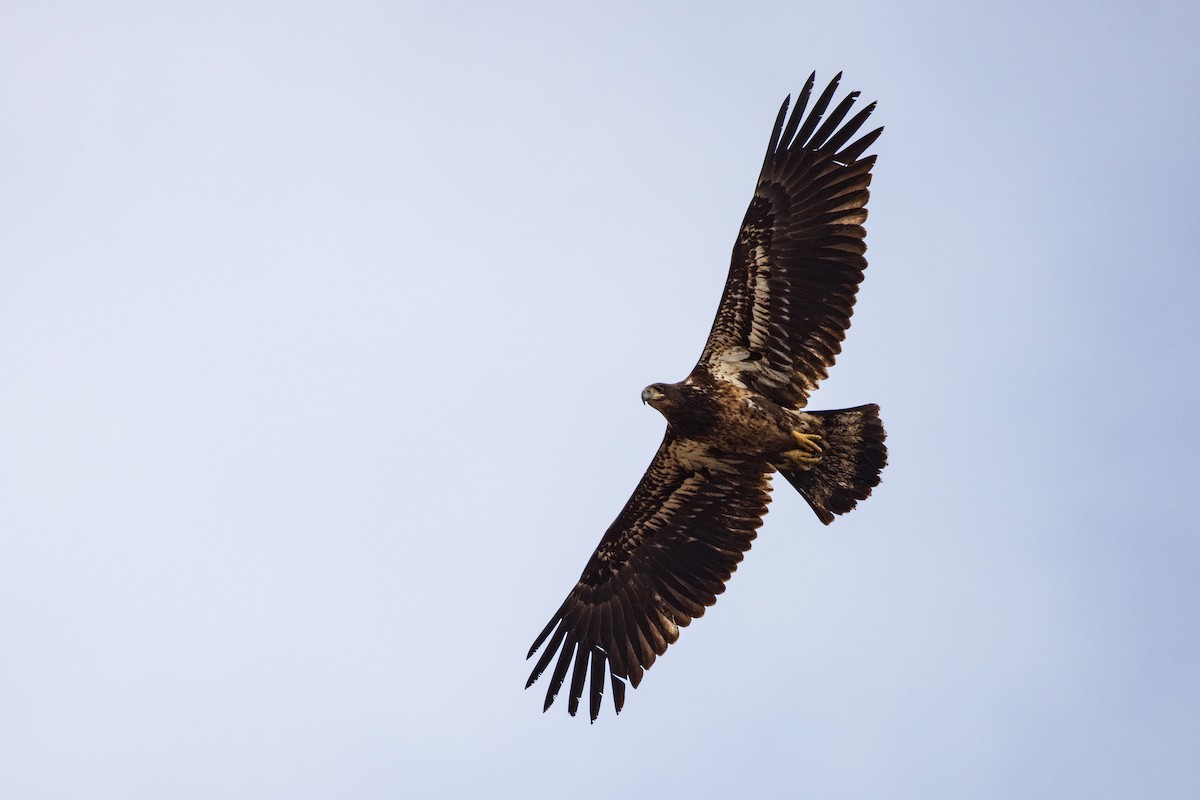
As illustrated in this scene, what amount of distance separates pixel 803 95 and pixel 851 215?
4.28 ft

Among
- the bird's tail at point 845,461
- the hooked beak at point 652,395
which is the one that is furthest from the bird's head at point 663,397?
the bird's tail at point 845,461

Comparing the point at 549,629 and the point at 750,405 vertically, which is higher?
the point at 750,405

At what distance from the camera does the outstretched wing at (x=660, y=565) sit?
14.5 m

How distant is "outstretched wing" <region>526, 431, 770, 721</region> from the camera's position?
47.5ft

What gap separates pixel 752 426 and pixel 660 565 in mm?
1896

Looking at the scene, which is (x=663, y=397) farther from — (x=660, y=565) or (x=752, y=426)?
(x=660, y=565)

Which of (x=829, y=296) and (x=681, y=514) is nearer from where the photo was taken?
(x=829, y=296)

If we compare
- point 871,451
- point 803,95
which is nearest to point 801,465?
point 871,451

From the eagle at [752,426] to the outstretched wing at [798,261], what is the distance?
0.5 inches

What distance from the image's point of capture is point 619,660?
1448 cm

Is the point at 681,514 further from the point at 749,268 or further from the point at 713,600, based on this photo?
the point at 749,268

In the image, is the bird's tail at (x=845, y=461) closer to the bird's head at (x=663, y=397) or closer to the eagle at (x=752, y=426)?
the eagle at (x=752, y=426)

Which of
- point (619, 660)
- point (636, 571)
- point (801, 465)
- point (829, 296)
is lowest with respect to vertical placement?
point (619, 660)

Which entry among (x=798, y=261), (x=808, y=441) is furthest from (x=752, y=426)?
(x=798, y=261)
